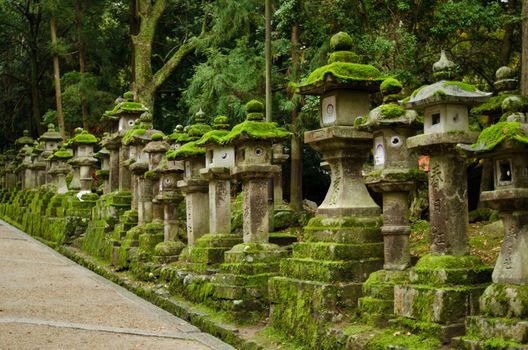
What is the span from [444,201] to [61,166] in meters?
21.3

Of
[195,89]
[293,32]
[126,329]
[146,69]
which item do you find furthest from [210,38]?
[126,329]

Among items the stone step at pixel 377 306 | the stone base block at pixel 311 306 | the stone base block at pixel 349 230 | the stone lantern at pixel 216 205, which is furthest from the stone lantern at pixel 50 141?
the stone step at pixel 377 306

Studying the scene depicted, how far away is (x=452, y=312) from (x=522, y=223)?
1.02m

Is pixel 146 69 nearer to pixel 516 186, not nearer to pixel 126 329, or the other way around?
pixel 126 329

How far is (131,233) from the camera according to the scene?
1507 cm

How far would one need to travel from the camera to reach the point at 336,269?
24.8ft

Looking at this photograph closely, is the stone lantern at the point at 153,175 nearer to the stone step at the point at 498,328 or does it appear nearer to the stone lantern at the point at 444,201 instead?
the stone lantern at the point at 444,201

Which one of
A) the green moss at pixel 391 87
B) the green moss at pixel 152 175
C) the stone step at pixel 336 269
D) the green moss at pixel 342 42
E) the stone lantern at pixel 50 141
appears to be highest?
the stone lantern at pixel 50 141

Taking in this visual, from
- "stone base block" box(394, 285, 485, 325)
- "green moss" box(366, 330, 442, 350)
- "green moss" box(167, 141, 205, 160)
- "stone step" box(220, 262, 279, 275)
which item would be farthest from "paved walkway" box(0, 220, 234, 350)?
"stone base block" box(394, 285, 485, 325)

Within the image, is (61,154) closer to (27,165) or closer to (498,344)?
(27,165)

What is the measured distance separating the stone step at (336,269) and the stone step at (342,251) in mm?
67

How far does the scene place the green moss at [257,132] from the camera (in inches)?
384

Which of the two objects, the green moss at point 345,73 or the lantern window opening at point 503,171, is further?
the green moss at point 345,73

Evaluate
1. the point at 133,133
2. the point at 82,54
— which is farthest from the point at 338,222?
the point at 82,54
